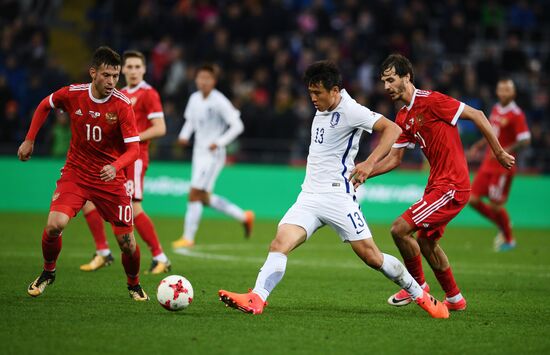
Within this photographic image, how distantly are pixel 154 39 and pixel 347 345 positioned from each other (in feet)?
64.9

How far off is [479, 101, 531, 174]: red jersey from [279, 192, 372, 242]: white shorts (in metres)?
8.11

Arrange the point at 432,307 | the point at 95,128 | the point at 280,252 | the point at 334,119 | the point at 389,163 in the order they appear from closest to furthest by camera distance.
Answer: the point at 280,252
the point at 334,119
the point at 432,307
the point at 95,128
the point at 389,163

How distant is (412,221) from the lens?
8.67 m

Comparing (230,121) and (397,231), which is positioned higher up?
(230,121)

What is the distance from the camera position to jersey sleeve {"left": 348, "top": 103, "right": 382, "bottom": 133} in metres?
8.05

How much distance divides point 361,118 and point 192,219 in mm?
7393

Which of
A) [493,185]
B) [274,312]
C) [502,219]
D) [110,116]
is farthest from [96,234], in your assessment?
[502,219]

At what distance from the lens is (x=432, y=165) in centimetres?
899

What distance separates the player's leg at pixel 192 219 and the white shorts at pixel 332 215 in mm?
6825

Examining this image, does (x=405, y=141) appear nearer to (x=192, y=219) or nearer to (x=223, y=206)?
(x=192, y=219)

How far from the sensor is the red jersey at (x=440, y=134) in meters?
8.78

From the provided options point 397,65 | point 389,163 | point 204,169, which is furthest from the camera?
point 204,169

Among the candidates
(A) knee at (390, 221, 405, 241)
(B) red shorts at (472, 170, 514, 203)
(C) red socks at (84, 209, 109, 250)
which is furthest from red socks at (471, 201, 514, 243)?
(A) knee at (390, 221, 405, 241)

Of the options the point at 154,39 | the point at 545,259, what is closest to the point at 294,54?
the point at 154,39
